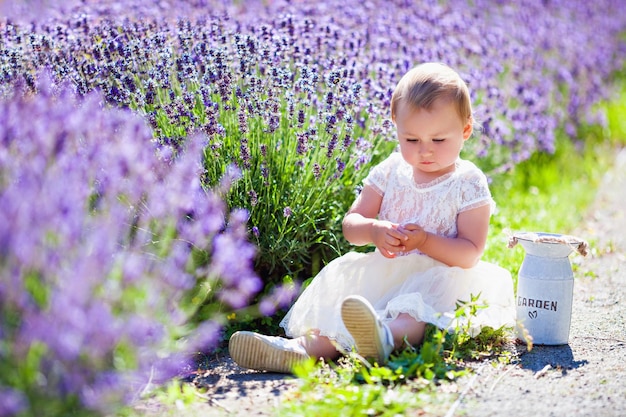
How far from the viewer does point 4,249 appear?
1587mm

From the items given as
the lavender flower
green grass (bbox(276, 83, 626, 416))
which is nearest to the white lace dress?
green grass (bbox(276, 83, 626, 416))

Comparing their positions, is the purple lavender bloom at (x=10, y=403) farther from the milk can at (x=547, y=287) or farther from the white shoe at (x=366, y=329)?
the milk can at (x=547, y=287)

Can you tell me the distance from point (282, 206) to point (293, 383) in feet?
2.71

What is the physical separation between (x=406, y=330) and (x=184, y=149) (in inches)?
40.8

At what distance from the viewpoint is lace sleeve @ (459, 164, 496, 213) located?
2.91 meters

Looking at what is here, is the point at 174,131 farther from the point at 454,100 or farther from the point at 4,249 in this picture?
the point at 4,249

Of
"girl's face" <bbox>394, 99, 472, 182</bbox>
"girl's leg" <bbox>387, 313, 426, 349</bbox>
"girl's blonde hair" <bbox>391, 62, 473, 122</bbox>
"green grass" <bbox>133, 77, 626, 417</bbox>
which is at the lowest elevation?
"green grass" <bbox>133, 77, 626, 417</bbox>

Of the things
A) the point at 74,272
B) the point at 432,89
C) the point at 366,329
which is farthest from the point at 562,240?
the point at 74,272

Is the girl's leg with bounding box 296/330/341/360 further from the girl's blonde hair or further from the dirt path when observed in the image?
the girl's blonde hair

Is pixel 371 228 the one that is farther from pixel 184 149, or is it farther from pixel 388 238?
pixel 184 149

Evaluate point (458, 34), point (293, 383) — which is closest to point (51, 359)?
point (293, 383)

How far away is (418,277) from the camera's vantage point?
2.92 meters

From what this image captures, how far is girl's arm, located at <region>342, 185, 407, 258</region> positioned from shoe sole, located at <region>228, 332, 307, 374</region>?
0.49 metres

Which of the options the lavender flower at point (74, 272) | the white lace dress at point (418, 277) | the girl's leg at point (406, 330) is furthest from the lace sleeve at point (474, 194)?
the lavender flower at point (74, 272)
